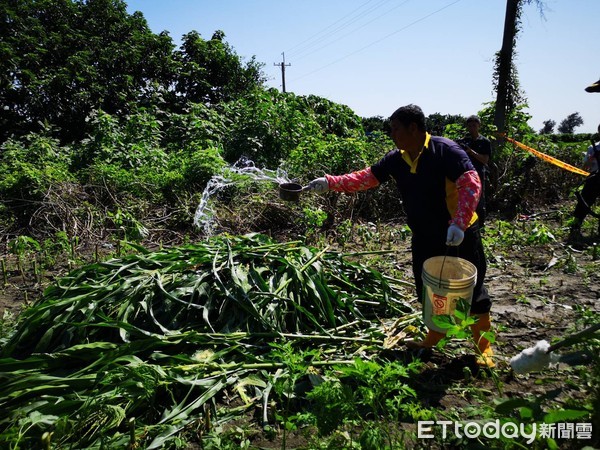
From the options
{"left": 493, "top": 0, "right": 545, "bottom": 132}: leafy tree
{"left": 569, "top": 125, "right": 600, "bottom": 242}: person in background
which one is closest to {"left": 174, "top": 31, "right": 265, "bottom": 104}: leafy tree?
{"left": 493, "top": 0, "right": 545, "bottom": 132}: leafy tree

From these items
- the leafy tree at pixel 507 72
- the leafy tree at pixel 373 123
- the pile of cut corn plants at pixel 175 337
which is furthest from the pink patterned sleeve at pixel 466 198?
the leafy tree at pixel 373 123

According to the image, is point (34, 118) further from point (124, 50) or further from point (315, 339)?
point (315, 339)

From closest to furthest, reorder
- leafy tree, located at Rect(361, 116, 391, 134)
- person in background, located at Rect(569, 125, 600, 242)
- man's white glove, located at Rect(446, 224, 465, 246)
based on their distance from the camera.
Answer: man's white glove, located at Rect(446, 224, 465, 246)
person in background, located at Rect(569, 125, 600, 242)
leafy tree, located at Rect(361, 116, 391, 134)

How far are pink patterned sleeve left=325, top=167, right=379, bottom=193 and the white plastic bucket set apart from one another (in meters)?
0.76

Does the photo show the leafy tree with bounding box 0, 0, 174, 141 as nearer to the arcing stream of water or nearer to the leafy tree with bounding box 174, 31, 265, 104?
the leafy tree with bounding box 174, 31, 265, 104

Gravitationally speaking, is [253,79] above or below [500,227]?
above

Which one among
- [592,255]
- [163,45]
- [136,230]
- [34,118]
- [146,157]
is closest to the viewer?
[592,255]

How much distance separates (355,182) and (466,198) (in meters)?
0.90

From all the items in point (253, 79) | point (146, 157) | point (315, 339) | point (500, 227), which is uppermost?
point (253, 79)

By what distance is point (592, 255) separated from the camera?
4.75 m

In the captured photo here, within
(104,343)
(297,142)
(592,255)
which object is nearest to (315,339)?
(104,343)

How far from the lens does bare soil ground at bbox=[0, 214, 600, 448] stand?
2.40m

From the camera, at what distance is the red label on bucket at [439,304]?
238cm

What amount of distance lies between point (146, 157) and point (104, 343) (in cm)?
596
